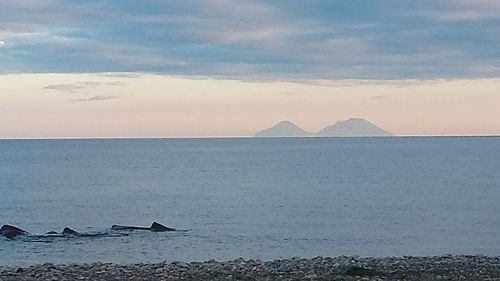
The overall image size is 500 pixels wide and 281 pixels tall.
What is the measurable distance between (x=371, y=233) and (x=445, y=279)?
21362mm

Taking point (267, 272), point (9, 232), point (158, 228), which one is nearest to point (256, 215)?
point (158, 228)

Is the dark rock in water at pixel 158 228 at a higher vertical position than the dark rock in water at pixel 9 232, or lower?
lower

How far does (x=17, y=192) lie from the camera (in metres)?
68.9

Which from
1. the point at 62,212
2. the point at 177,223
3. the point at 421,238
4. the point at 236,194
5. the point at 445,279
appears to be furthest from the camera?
the point at 236,194

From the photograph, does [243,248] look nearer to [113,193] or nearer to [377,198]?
[377,198]

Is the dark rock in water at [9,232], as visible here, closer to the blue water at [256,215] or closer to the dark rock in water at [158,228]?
the blue water at [256,215]

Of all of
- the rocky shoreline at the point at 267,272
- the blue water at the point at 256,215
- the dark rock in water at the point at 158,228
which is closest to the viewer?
the rocky shoreline at the point at 267,272

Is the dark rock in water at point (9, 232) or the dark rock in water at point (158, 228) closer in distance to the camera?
the dark rock in water at point (9, 232)

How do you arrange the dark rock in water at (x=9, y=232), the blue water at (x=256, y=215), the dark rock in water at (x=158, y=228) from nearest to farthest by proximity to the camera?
the blue water at (x=256, y=215), the dark rock in water at (x=9, y=232), the dark rock in water at (x=158, y=228)

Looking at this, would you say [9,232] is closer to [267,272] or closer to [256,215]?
[256,215]

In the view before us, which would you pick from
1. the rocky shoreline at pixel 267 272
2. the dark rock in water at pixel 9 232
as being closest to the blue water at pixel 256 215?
the dark rock in water at pixel 9 232

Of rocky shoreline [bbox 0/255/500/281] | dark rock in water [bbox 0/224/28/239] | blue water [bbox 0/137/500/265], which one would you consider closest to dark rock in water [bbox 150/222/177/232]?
blue water [bbox 0/137/500/265]

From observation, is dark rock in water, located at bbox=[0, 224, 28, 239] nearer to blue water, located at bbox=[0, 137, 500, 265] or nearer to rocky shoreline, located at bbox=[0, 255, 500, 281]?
blue water, located at bbox=[0, 137, 500, 265]

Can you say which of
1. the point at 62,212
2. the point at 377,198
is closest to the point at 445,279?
the point at 62,212
